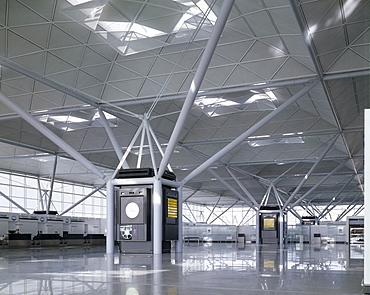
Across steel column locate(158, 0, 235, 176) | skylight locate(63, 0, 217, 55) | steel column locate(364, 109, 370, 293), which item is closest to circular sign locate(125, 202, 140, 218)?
steel column locate(158, 0, 235, 176)

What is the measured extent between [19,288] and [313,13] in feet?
68.7

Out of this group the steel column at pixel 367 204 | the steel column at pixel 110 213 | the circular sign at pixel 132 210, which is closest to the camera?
the steel column at pixel 367 204

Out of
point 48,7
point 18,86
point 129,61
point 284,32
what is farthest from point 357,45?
point 18,86

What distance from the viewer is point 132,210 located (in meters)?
28.8

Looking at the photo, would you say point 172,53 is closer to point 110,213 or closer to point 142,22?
point 142,22

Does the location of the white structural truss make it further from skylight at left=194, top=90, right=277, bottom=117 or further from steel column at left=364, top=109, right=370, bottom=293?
steel column at left=364, top=109, right=370, bottom=293

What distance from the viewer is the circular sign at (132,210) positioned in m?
28.7

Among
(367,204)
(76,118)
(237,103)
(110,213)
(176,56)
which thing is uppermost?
(176,56)

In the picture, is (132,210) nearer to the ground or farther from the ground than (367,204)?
nearer to the ground

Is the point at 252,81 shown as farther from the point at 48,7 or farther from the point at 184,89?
the point at 48,7

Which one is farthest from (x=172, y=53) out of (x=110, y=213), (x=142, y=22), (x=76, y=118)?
(x=76, y=118)

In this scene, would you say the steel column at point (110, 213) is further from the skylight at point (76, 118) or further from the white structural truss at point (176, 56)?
the skylight at point (76, 118)

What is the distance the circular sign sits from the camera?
94.1 feet

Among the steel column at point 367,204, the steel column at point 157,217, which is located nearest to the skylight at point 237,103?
the steel column at point 157,217
